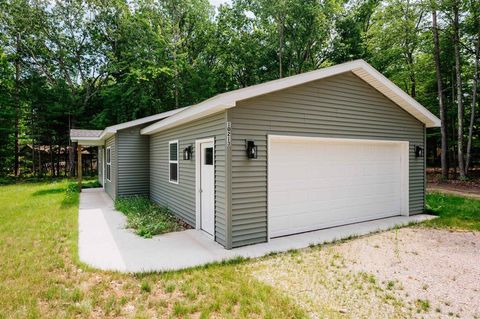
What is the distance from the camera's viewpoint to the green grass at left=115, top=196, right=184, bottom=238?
6292 mm

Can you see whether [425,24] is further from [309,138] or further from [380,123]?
[309,138]

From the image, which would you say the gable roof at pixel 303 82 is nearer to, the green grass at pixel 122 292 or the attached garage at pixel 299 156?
the attached garage at pixel 299 156

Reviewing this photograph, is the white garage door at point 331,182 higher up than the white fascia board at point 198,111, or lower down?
lower down

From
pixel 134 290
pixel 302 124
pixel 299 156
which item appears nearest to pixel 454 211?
pixel 299 156

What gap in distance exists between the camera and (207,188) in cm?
598

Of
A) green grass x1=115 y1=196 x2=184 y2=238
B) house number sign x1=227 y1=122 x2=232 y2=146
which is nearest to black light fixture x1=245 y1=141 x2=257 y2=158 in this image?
house number sign x1=227 y1=122 x2=232 y2=146

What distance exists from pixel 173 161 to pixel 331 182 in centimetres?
426

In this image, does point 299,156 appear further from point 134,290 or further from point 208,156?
point 134,290

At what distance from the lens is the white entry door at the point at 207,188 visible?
5.75 metres

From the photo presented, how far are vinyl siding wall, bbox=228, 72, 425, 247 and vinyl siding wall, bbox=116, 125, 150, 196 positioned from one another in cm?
642

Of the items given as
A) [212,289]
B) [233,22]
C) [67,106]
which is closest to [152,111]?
[67,106]

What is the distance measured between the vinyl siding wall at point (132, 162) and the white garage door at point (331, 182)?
637cm

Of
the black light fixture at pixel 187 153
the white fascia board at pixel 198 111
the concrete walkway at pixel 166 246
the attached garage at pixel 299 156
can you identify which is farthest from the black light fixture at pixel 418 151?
the black light fixture at pixel 187 153

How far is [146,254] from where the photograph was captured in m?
4.90
